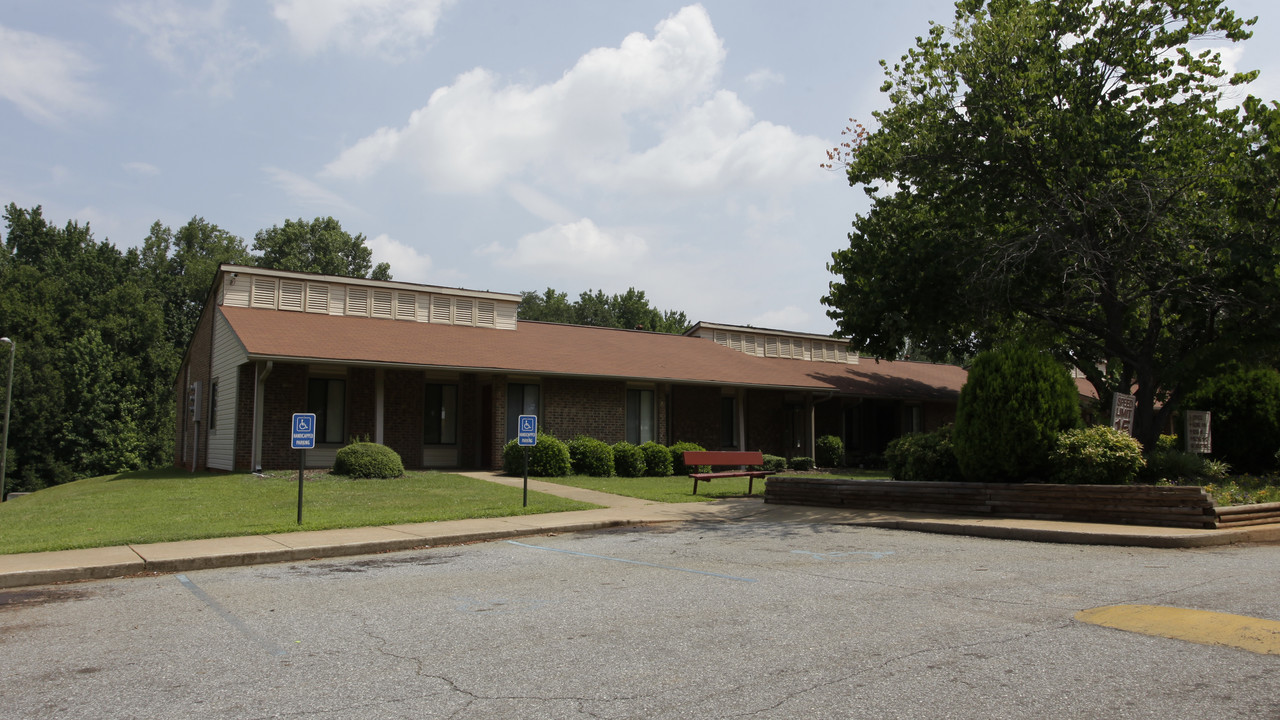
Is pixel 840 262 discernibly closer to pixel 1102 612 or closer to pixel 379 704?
pixel 1102 612

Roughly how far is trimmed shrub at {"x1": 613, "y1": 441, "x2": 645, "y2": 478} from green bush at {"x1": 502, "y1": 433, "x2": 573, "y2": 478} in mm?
1750

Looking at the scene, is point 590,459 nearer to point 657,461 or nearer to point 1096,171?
point 657,461

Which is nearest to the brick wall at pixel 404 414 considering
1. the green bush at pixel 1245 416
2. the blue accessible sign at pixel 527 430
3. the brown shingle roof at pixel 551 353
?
the brown shingle roof at pixel 551 353

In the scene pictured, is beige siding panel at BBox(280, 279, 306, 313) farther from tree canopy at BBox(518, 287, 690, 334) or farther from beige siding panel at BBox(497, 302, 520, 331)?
tree canopy at BBox(518, 287, 690, 334)

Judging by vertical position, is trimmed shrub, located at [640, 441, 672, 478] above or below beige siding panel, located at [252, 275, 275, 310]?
below

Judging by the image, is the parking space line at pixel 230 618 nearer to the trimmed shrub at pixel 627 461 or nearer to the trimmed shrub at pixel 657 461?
the trimmed shrub at pixel 627 461

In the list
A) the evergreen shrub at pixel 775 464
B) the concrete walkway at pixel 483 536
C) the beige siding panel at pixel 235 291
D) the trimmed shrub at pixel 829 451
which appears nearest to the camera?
the concrete walkway at pixel 483 536

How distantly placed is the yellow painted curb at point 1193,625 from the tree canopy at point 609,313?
67.8 meters

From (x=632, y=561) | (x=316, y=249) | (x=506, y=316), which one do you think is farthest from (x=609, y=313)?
(x=632, y=561)

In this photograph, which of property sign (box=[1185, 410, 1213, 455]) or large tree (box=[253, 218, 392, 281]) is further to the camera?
large tree (box=[253, 218, 392, 281])

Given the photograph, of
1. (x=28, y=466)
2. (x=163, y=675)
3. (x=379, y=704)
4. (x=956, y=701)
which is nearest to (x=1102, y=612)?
(x=956, y=701)

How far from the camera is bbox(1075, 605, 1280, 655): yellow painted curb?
582cm

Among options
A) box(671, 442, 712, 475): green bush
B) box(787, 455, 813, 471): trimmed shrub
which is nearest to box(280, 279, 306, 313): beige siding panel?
box(671, 442, 712, 475): green bush

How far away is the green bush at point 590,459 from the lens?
76.9 ft
